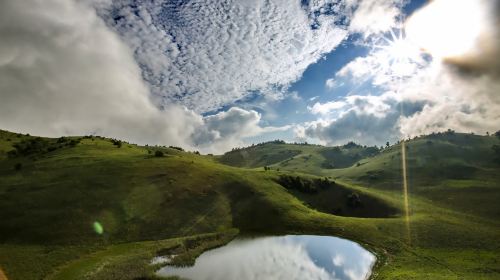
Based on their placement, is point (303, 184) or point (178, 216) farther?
point (303, 184)

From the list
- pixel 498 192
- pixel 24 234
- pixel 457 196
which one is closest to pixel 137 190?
pixel 24 234

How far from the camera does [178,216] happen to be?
255ft

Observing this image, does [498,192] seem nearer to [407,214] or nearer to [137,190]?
[407,214]

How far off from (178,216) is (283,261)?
31.4 meters

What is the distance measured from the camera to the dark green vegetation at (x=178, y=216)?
53.2 metres

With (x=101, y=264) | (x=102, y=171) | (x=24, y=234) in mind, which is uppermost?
(x=102, y=171)

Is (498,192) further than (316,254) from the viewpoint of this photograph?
Yes

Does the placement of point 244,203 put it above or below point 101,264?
above

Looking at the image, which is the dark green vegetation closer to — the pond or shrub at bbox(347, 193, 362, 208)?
shrub at bbox(347, 193, 362, 208)

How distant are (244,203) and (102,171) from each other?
138 feet

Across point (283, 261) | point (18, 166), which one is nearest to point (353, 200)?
point (283, 261)

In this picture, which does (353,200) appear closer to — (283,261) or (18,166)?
(283,261)

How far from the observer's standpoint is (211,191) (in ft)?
310

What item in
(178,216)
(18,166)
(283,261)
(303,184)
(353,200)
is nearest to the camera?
(283,261)
